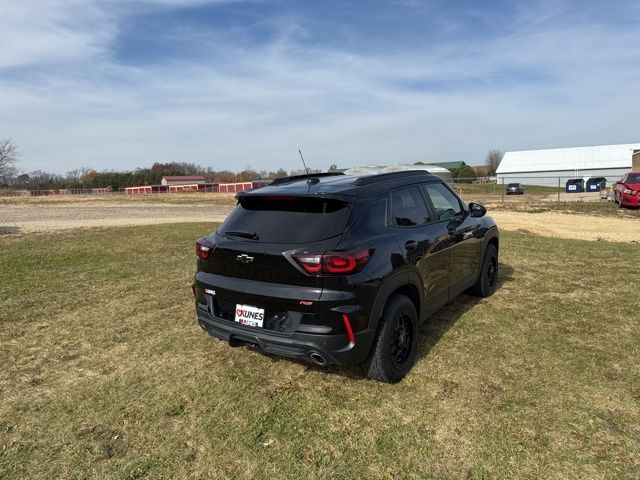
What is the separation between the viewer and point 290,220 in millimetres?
3271

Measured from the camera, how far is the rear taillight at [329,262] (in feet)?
9.66

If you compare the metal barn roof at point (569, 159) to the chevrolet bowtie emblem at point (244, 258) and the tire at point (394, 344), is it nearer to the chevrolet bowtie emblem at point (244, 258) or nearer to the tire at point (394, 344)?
the tire at point (394, 344)

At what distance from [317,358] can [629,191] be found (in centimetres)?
2003

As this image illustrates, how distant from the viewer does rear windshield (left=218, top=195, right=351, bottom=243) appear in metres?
3.12

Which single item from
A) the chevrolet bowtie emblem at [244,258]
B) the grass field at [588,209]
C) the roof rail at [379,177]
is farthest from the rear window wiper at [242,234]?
the grass field at [588,209]

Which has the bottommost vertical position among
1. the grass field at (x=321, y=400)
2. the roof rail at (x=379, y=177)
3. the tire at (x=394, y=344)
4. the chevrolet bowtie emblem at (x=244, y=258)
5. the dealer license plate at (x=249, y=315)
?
the grass field at (x=321, y=400)

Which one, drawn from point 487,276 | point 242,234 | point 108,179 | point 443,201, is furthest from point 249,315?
point 108,179

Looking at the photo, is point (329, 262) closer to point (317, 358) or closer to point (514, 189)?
point (317, 358)

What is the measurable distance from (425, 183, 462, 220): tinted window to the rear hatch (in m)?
1.52

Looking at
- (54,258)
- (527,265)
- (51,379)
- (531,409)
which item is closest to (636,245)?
(527,265)

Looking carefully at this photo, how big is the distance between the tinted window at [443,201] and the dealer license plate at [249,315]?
7.04 ft

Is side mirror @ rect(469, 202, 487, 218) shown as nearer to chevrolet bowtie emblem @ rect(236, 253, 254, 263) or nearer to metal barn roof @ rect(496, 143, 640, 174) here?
chevrolet bowtie emblem @ rect(236, 253, 254, 263)

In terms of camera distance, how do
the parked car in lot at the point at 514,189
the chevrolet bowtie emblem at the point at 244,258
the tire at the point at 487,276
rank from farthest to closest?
the parked car in lot at the point at 514,189, the tire at the point at 487,276, the chevrolet bowtie emblem at the point at 244,258

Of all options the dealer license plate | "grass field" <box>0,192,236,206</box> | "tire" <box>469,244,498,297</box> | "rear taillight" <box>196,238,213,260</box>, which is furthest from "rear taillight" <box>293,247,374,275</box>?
"grass field" <box>0,192,236,206</box>
